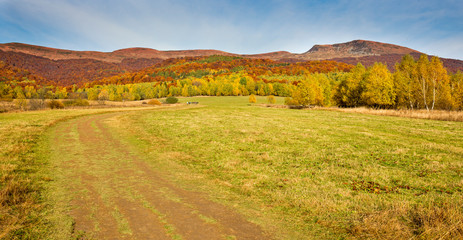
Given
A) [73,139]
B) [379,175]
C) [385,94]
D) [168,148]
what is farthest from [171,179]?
[385,94]

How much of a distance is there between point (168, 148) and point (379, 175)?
11.5 metres

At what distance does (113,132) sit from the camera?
1817 centimetres

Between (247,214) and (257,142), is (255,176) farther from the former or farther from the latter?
(257,142)

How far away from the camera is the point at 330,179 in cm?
838

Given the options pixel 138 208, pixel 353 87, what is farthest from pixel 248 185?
pixel 353 87

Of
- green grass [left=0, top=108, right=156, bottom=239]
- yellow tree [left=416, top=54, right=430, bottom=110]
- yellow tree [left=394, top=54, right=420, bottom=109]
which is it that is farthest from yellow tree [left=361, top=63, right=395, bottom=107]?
green grass [left=0, top=108, right=156, bottom=239]

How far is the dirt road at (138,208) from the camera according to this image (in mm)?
4848

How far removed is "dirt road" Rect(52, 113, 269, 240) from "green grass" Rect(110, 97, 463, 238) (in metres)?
0.79

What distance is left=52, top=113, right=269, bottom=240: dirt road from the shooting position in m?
4.85

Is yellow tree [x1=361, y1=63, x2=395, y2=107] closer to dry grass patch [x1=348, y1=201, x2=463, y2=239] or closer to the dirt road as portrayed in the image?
dry grass patch [x1=348, y1=201, x2=463, y2=239]

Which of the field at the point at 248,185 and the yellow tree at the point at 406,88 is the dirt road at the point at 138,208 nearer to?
the field at the point at 248,185

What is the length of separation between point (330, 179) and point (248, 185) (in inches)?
135

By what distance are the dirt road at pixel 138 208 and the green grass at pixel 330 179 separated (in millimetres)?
792

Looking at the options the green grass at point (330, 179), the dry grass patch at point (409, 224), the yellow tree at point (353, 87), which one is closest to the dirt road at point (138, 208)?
the green grass at point (330, 179)
